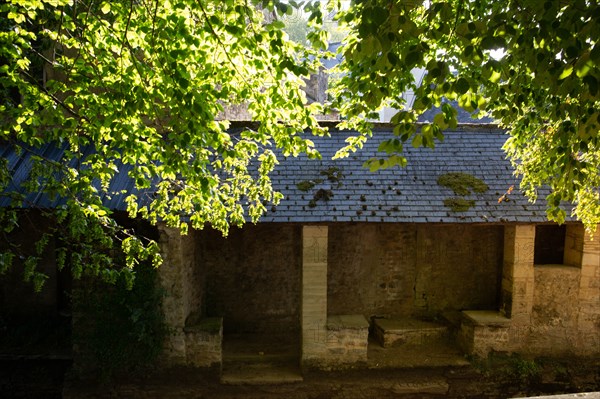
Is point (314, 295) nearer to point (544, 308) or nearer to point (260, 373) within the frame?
point (260, 373)

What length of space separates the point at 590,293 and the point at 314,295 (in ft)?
16.2

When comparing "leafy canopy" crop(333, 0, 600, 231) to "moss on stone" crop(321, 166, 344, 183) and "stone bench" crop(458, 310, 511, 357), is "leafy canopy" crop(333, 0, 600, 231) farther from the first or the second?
"stone bench" crop(458, 310, 511, 357)

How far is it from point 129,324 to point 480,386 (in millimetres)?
6000

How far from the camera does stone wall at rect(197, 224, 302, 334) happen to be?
9.71 metres

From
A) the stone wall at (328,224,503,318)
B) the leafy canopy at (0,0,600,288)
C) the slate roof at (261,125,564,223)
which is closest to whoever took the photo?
the leafy canopy at (0,0,600,288)

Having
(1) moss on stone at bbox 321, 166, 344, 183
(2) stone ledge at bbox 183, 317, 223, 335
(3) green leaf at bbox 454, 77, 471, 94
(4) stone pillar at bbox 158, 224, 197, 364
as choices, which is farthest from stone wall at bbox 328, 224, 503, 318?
(3) green leaf at bbox 454, 77, 471, 94

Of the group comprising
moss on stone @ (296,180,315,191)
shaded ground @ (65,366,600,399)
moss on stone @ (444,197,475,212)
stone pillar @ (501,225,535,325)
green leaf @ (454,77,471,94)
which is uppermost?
green leaf @ (454,77,471,94)

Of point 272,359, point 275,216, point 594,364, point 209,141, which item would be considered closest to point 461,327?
point 594,364

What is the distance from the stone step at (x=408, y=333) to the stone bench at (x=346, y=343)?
3.34 feet

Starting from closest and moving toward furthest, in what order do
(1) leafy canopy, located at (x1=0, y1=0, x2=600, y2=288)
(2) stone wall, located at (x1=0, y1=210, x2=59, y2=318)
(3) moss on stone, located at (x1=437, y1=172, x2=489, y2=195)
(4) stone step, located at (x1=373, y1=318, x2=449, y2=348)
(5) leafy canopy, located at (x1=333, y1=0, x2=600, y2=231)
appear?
(5) leafy canopy, located at (x1=333, y1=0, x2=600, y2=231) → (1) leafy canopy, located at (x1=0, y1=0, x2=600, y2=288) → (3) moss on stone, located at (x1=437, y1=172, x2=489, y2=195) → (4) stone step, located at (x1=373, y1=318, x2=449, y2=348) → (2) stone wall, located at (x1=0, y1=210, x2=59, y2=318)

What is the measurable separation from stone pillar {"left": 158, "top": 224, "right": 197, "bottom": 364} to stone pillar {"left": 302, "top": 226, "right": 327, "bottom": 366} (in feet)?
6.72

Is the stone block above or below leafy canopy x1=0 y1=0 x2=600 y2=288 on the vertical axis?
below

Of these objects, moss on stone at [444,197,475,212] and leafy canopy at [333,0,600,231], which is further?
moss on stone at [444,197,475,212]

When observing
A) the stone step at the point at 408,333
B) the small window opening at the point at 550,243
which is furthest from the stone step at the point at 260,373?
the small window opening at the point at 550,243
